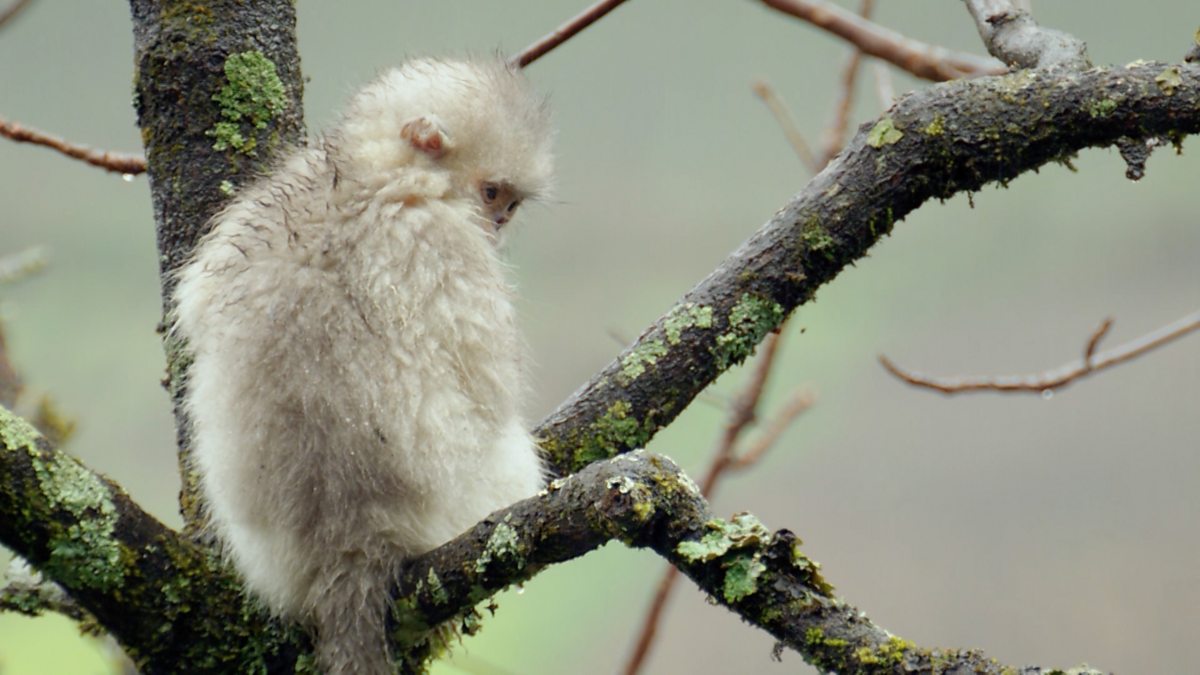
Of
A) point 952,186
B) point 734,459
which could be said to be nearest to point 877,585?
point 734,459

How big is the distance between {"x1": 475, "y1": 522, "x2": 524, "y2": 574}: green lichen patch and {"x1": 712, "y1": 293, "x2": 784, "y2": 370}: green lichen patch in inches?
23.2

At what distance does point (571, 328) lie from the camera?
5.63 metres

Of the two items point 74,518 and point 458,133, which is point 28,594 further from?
point 458,133

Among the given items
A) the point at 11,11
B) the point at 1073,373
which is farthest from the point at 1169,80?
the point at 11,11

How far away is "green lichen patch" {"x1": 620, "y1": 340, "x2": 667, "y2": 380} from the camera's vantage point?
184cm

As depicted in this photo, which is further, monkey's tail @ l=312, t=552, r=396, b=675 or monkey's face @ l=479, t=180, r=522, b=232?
monkey's face @ l=479, t=180, r=522, b=232

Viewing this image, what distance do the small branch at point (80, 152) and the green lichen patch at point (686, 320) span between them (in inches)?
40.7

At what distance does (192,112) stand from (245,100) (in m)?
0.09

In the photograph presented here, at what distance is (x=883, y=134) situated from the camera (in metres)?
1.74

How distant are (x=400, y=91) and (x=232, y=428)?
29.9 inches

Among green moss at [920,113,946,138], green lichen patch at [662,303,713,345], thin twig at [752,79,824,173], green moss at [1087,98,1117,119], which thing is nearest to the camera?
green moss at [1087,98,1117,119]

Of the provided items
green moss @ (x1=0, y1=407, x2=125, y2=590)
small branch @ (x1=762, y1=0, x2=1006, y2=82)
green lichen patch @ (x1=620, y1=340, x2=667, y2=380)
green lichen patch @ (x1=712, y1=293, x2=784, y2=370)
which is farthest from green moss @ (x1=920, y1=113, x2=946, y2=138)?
green moss @ (x1=0, y1=407, x2=125, y2=590)

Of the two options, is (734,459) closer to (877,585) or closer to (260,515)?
(260,515)

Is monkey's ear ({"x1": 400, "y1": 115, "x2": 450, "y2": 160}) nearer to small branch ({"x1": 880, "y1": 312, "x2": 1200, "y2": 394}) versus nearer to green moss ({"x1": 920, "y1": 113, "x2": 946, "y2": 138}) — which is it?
green moss ({"x1": 920, "y1": 113, "x2": 946, "y2": 138})
